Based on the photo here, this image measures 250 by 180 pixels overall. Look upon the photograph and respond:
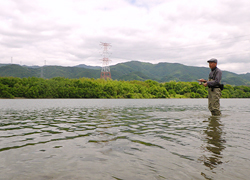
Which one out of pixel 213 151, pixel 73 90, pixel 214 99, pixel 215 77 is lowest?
pixel 213 151

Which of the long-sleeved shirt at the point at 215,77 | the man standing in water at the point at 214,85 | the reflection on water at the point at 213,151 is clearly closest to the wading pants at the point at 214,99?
the man standing in water at the point at 214,85

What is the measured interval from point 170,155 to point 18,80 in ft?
407

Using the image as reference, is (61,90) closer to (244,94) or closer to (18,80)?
(18,80)

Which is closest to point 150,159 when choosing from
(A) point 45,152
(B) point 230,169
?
(B) point 230,169

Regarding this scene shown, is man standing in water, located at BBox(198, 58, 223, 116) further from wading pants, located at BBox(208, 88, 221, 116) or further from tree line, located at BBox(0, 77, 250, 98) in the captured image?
tree line, located at BBox(0, 77, 250, 98)

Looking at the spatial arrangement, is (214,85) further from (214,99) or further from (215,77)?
(214,99)

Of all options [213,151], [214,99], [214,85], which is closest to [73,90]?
[214,99]

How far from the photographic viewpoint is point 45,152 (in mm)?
5586

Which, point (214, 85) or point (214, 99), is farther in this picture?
point (214, 99)

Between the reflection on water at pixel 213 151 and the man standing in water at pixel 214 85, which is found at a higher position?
the man standing in water at pixel 214 85

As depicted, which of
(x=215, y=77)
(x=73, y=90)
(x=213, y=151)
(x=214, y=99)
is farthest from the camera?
(x=73, y=90)

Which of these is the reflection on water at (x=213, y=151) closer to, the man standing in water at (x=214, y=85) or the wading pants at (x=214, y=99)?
the man standing in water at (x=214, y=85)

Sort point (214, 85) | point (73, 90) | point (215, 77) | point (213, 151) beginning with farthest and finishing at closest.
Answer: point (73, 90)
point (215, 77)
point (214, 85)
point (213, 151)

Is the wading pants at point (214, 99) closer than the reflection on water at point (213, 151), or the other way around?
the reflection on water at point (213, 151)
